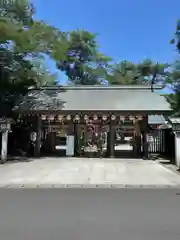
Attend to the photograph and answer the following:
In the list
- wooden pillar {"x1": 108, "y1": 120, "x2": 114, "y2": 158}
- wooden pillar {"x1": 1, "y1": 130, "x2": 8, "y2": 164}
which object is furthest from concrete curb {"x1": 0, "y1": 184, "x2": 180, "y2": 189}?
wooden pillar {"x1": 108, "y1": 120, "x2": 114, "y2": 158}

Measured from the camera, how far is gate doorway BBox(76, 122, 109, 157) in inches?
961

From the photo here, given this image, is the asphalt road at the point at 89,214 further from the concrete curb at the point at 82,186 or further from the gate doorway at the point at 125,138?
the gate doorway at the point at 125,138

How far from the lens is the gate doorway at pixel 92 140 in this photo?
24.4m

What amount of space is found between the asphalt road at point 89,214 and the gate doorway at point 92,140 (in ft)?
45.8

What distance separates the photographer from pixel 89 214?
709cm

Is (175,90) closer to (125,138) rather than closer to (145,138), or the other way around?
(145,138)

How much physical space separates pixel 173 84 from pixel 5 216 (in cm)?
1251

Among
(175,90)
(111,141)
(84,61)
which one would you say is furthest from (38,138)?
(84,61)

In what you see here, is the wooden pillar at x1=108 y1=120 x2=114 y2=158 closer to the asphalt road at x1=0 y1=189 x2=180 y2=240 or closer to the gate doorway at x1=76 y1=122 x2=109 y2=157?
the gate doorway at x1=76 y1=122 x2=109 y2=157

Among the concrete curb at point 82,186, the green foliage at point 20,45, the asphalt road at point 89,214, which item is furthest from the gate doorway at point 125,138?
the asphalt road at point 89,214

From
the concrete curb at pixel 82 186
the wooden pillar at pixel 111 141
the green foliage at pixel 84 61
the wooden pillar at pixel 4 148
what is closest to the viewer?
the concrete curb at pixel 82 186

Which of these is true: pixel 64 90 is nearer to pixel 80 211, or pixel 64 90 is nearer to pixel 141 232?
pixel 80 211

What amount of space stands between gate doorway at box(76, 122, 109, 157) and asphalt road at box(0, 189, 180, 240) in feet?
45.8

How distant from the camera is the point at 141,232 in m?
5.74
